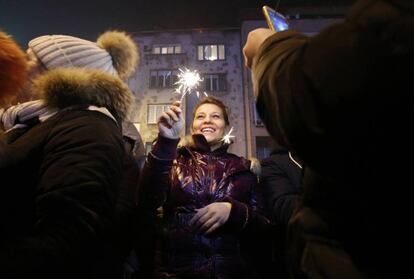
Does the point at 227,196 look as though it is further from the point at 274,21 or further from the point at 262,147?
the point at 262,147

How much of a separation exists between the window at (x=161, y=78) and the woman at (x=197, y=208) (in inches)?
682

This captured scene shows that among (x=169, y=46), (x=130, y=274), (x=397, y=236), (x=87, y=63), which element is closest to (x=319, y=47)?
(x=397, y=236)

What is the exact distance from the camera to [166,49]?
20562 millimetres

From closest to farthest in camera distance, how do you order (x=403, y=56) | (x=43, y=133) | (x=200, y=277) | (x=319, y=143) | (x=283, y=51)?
(x=403, y=56) → (x=319, y=143) → (x=283, y=51) → (x=43, y=133) → (x=200, y=277)

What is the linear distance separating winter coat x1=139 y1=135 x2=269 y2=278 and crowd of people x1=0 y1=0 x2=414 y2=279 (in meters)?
0.01

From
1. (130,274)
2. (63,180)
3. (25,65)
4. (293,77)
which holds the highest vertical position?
(25,65)

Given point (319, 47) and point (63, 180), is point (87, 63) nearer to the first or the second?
point (63, 180)

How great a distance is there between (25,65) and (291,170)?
2329 mm

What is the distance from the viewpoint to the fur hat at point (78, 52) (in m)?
2.01

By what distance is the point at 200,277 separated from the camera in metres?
2.30

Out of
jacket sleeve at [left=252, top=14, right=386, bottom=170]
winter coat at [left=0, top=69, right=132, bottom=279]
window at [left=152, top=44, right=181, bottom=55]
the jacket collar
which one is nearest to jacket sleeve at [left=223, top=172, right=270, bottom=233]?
the jacket collar

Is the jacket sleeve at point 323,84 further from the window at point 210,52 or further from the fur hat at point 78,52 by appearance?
the window at point 210,52

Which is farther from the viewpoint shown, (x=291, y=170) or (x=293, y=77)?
(x=291, y=170)

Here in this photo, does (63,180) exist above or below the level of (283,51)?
below
